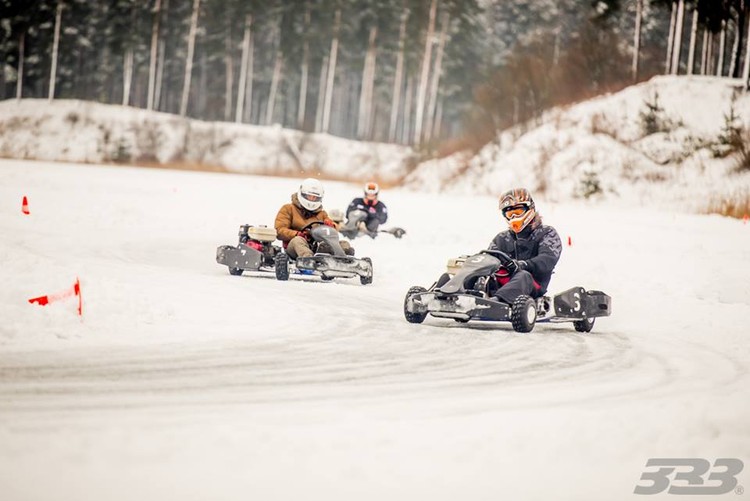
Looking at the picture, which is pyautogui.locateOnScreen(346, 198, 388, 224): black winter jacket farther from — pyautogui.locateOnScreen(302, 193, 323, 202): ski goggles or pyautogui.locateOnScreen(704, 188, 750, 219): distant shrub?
pyautogui.locateOnScreen(704, 188, 750, 219): distant shrub

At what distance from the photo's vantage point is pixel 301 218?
44.3 feet

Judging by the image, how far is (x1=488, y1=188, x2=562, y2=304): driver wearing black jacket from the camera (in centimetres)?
→ 941

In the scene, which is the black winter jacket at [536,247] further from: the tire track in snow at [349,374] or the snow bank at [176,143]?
the snow bank at [176,143]

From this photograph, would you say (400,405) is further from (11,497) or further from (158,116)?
(158,116)

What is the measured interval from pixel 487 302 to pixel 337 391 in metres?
3.64

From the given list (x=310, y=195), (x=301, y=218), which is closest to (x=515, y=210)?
(x=310, y=195)

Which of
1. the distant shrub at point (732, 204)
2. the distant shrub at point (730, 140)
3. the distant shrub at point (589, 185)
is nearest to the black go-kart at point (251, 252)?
the distant shrub at point (732, 204)

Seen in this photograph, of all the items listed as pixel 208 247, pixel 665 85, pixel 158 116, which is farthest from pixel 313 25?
pixel 208 247

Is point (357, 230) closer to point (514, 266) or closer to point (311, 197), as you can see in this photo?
point (311, 197)

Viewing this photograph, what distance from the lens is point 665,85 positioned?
3042 cm

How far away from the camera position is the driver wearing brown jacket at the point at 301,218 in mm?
12977

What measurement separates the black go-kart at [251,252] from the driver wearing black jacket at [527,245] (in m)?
4.21

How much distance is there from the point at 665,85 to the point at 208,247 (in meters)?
19.8

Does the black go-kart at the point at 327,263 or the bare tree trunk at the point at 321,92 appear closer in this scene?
the black go-kart at the point at 327,263
